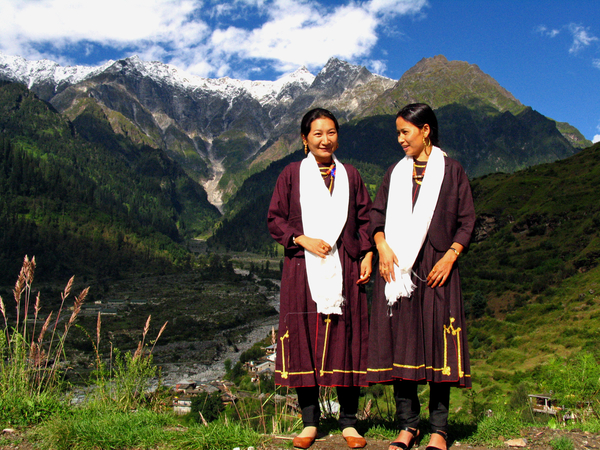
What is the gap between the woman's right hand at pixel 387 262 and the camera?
4133 mm

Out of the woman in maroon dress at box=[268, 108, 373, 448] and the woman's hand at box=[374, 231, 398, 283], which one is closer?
the woman's hand at box=[374, 231, 398, 283]

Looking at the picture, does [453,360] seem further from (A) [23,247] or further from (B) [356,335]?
(A) [23,247]

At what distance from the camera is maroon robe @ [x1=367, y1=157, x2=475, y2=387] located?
4016 millimetres

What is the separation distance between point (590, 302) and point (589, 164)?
48.8 meters

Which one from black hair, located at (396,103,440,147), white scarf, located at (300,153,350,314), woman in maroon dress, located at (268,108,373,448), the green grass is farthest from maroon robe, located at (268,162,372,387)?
black hair, located at (396,103,440,147)

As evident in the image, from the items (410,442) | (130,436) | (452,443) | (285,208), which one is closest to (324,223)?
(285,208)

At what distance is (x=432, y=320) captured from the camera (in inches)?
160

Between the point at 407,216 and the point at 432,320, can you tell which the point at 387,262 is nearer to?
the point at 407,216

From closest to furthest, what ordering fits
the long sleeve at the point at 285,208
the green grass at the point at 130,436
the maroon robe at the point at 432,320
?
the green grass at the point at 130,436 → the maroon robe at the point at 432,320 → the long sleeve at the point at 285,208

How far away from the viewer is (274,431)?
4562mm

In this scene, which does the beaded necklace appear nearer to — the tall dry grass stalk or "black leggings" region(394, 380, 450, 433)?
"black leggings" region(394, 380, 450, 433)

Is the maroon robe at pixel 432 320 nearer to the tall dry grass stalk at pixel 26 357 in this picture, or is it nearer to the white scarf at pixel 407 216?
the white scarf at pixel 407 216

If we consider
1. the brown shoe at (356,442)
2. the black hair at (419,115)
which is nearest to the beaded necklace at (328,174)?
the black hair at (419,115)

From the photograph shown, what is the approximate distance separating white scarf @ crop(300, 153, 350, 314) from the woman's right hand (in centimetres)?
40
